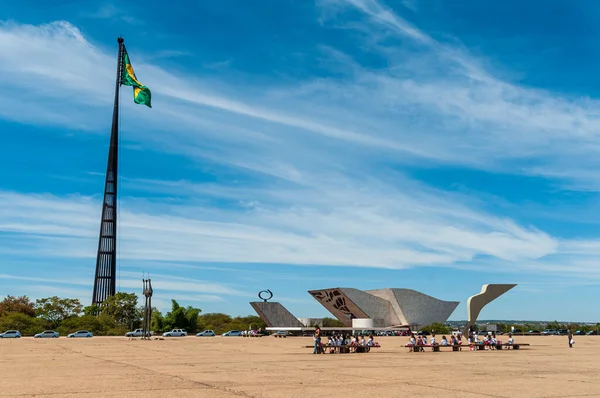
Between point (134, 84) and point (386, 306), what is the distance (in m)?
47.2

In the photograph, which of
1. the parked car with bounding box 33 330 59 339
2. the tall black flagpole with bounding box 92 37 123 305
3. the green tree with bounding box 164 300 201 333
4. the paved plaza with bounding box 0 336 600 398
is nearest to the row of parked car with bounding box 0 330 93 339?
the parked car with bounding box 33 330 59 339

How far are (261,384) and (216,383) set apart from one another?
48.0 inches

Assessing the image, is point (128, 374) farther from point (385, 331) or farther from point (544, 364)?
point (385, 331)

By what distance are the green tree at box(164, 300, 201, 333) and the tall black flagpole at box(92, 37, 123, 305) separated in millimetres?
14665

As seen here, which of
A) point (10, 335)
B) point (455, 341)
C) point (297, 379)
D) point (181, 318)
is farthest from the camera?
point (181, 318)

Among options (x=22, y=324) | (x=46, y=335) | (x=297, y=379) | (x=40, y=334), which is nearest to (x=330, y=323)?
(x=22, y=324)

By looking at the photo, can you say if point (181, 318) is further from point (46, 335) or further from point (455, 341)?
point (455, 341)

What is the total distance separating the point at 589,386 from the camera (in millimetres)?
15742

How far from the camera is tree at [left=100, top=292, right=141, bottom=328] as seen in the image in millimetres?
80688

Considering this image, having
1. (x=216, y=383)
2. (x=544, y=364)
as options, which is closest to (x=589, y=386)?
(x=544, y=364)

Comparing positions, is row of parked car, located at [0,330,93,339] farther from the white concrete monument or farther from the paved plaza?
the paved plaza

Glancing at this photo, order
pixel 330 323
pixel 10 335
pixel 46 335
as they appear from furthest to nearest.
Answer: pixel 330 323, pixel 46 335, pixel 10 335

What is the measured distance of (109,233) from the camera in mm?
89188

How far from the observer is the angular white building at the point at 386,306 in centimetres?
8444
